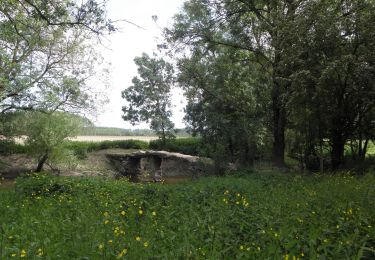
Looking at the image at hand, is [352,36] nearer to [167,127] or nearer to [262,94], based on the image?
[262,94]

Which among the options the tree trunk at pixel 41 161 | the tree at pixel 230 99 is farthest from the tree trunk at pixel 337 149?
the tree trunk at pixel 41 161

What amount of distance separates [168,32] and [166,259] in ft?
61.3

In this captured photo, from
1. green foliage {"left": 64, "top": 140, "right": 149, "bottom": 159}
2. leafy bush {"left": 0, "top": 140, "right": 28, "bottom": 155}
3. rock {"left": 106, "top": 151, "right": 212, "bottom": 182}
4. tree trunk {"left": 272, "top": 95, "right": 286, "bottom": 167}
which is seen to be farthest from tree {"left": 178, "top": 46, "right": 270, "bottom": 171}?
leafy bush {"left": 0, "top": 140, "right": 28, "bottom": 155}

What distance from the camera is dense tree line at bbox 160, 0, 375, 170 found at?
48.6 ft

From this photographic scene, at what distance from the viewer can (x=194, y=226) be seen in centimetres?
579

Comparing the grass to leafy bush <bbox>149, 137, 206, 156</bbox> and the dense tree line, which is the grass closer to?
the dense tree line

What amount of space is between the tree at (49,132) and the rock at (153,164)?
7129mm

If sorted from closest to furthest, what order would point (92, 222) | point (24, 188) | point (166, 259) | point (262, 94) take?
point (166, 259), point (92, 222), point (24, 188), point (262, 94)

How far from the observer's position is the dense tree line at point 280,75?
1481 cm

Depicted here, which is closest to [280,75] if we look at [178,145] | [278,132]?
[278,132]

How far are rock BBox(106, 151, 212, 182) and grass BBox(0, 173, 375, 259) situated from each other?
18.4 m

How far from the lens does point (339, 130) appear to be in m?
17.1

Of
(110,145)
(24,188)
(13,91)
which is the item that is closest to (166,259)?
(24,188)

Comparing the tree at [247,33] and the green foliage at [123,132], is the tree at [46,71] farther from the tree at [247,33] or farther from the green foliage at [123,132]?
the green foliage at [123,132]
